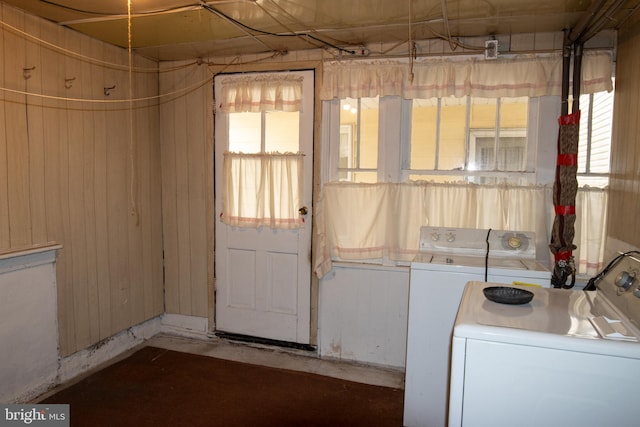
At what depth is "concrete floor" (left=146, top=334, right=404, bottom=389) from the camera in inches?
117

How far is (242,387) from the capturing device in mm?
2799

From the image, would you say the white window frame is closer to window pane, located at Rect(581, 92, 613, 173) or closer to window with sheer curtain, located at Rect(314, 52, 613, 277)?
window with sheer curtain, located at Rect(314, 52, 613, 277)

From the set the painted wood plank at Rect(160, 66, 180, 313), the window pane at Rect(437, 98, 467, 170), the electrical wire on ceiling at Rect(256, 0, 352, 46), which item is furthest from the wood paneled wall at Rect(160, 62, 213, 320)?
the window pane at Rect(437, 98, 467, 170)

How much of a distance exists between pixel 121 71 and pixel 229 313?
207cm

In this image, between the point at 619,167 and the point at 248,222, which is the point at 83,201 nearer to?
the point at 248,222

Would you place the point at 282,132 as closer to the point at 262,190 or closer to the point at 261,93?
the point at 261,93

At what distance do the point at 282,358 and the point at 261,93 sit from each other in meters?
2.04

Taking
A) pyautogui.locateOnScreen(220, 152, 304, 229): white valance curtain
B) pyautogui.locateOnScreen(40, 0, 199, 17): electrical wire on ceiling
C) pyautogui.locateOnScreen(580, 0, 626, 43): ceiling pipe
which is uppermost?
pyautogui.locateOnScreen(40, 0, 199, 17): electrical wire on ceiling

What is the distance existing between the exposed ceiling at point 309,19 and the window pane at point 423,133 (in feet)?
1.49

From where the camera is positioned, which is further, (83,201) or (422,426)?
(83,201)

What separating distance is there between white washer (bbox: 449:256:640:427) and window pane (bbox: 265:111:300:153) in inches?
83.7

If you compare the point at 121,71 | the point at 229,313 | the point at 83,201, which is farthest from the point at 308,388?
the point at 121,71

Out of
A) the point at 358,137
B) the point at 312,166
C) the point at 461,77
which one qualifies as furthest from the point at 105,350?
the point at 461,77

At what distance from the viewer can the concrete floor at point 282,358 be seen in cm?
297
